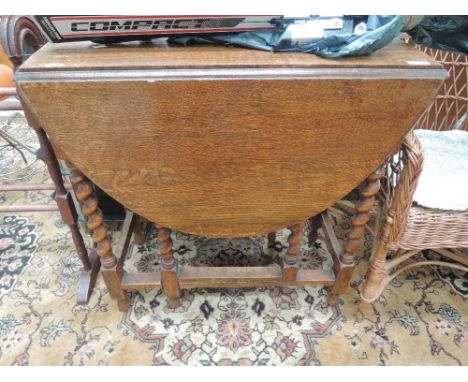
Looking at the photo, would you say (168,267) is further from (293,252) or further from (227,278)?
(293,252)

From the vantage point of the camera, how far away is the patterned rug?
1.15 m

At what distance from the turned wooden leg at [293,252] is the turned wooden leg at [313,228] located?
0.34 m

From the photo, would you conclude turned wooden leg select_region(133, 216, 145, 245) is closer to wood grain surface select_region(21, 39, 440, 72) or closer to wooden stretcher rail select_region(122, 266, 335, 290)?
wooden stretcher rail select_region(122, 266, 335, 290)

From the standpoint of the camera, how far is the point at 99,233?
3.47ft

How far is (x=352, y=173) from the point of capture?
0.88m

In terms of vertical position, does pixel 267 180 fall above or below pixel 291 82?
below

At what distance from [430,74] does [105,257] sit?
1.06m

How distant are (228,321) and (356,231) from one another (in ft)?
1.92

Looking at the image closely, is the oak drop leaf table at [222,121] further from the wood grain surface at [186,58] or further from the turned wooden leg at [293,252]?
the turned wooden leg at [293,252]

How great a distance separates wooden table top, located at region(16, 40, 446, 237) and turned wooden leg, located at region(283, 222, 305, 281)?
0.63 feet

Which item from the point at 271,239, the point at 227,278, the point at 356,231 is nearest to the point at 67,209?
the point at 227,278

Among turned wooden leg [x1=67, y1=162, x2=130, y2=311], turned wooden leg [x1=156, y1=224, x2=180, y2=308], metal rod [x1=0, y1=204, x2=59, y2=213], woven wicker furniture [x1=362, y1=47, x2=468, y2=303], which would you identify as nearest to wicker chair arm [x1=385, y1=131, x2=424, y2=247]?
woven wicker furniture [x1=362, y1=47, x2=468, y2=303]
